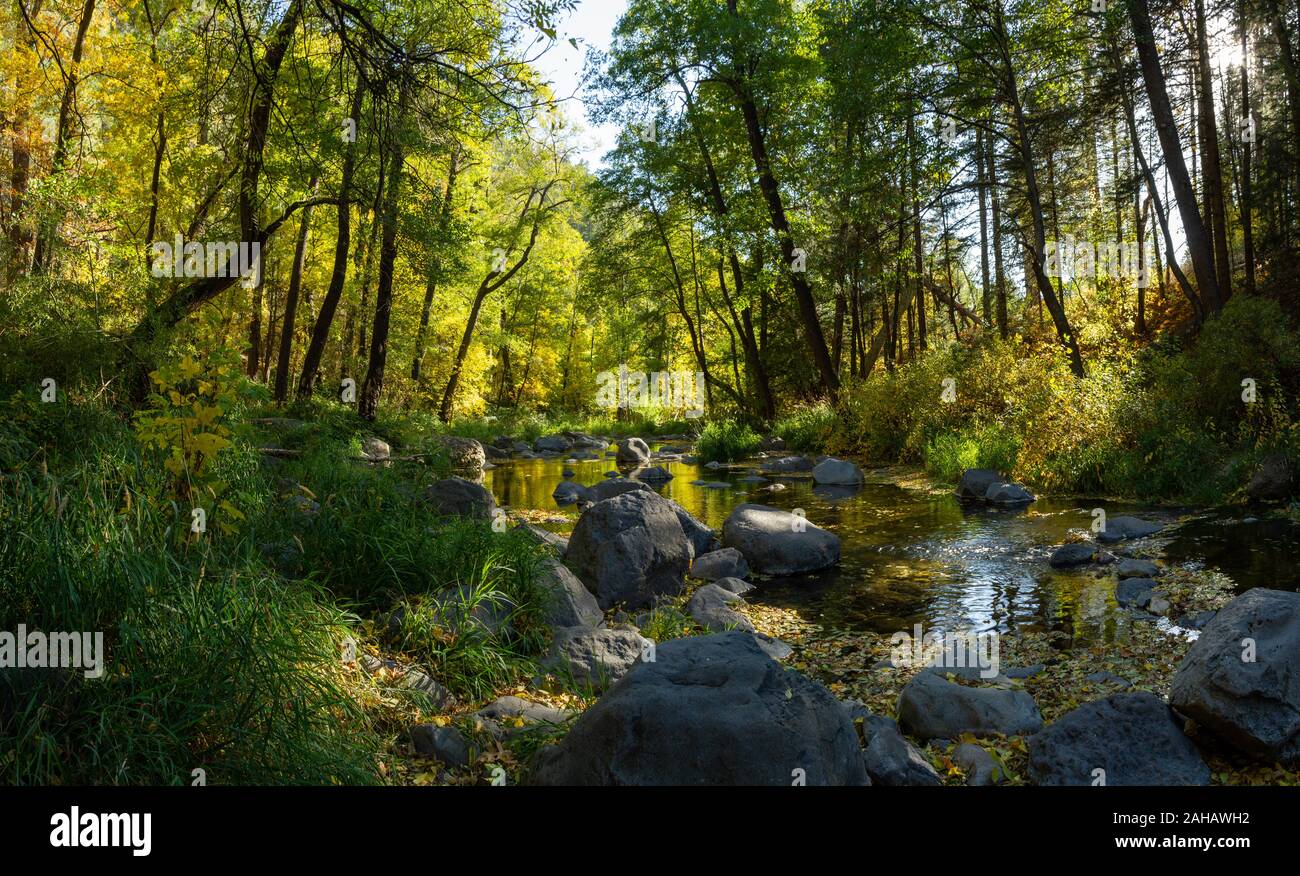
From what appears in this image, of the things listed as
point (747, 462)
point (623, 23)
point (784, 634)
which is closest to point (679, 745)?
point (784, 634)

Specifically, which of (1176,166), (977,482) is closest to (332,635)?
(977,482)

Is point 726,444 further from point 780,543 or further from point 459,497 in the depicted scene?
point 459,497

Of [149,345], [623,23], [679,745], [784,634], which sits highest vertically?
[623,23]

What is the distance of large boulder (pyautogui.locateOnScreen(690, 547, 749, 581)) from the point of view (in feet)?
28.6

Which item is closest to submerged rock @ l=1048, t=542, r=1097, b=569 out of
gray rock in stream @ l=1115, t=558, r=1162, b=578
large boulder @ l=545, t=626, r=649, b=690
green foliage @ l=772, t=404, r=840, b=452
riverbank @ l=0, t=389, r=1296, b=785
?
gray rock in stream @ l=1115, t=558, r=1162, b=578

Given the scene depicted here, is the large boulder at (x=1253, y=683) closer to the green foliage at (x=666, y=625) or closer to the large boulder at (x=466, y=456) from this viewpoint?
the green foliage at (x=666, y=625)

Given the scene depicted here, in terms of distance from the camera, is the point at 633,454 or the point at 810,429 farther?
the point at 633,454

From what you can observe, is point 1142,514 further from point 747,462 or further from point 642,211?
point 642,211

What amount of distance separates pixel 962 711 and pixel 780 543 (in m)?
4.55

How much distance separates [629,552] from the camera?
7.48m

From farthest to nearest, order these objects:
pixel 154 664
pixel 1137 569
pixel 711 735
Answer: pixel 1137 569, pixel 154 664, pixel 711 735

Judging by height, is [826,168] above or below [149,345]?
above

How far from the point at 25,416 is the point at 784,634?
5778mm

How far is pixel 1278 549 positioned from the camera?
806 cm
